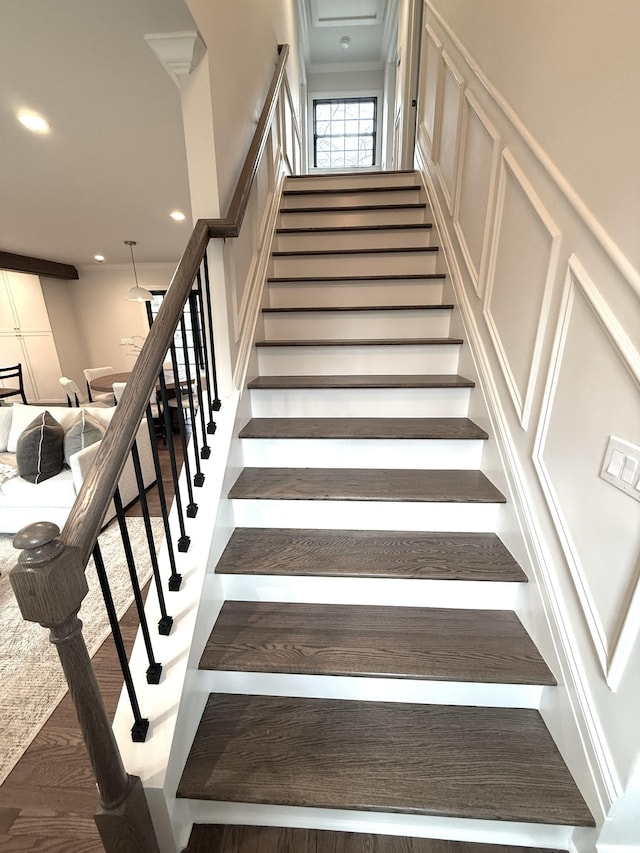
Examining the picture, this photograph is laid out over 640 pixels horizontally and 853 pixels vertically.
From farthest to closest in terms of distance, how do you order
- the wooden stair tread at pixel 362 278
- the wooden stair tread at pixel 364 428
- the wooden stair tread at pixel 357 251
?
1. the wooden stair tread at pixel 357 251
2. the wooden stair tread at pixel 362 278
3. the wooden stair tread at pixel 364 428

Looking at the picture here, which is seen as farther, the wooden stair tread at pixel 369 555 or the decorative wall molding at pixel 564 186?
the wooden stair tread at pixel 369 555

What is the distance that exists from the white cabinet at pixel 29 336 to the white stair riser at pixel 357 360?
706 cm

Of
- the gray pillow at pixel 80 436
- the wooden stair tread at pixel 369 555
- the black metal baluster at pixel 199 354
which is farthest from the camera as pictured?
the gray pillow at pixel 80 436

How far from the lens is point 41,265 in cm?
673

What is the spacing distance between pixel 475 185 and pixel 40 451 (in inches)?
121

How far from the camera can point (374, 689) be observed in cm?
113

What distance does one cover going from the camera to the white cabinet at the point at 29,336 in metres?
6.52

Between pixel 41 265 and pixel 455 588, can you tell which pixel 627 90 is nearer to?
pixel 455 588

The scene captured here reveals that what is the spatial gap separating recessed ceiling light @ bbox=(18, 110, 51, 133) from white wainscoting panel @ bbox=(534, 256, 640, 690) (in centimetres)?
322

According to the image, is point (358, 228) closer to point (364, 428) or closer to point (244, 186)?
point (244, 186)

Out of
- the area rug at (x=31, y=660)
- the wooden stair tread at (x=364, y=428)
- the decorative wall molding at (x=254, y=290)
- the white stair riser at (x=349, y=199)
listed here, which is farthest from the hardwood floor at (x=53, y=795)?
the white stair riser at (x=349, y=199)

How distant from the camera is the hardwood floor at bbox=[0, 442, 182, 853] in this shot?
3.66 ft

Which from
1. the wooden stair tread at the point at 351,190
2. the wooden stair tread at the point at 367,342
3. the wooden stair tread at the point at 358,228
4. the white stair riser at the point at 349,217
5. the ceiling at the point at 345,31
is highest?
the ceiling at the point at 345,31

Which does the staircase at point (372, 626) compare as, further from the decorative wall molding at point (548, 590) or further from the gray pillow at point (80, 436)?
the gray pillow at point (80, 436)
